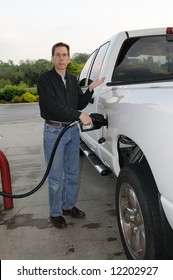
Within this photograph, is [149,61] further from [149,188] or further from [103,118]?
[149,188]

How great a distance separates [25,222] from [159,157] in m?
Answer: 2.31

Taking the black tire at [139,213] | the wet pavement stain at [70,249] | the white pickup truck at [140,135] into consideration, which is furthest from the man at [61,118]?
the black tire at [139,213]

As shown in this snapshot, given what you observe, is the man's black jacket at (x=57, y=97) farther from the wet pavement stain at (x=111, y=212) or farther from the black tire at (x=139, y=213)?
the wet pavement stain at (x=111, y=212)

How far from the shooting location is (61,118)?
10.9 ft

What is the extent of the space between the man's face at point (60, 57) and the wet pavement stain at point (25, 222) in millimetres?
1741

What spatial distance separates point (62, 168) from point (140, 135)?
1.54 meters

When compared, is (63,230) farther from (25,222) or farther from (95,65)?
(95,65)

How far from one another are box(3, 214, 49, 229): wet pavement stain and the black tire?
45.8 inches

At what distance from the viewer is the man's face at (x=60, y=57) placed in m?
3.37

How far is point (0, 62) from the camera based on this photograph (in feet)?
334

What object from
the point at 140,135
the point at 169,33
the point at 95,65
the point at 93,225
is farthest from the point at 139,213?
the point at 95,65

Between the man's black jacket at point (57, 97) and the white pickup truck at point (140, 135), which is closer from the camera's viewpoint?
the white pickup truck at point (140, 135)

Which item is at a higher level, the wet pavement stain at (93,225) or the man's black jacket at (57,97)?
the man's black jacket at (57,97)

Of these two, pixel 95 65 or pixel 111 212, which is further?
pixel 95 65
